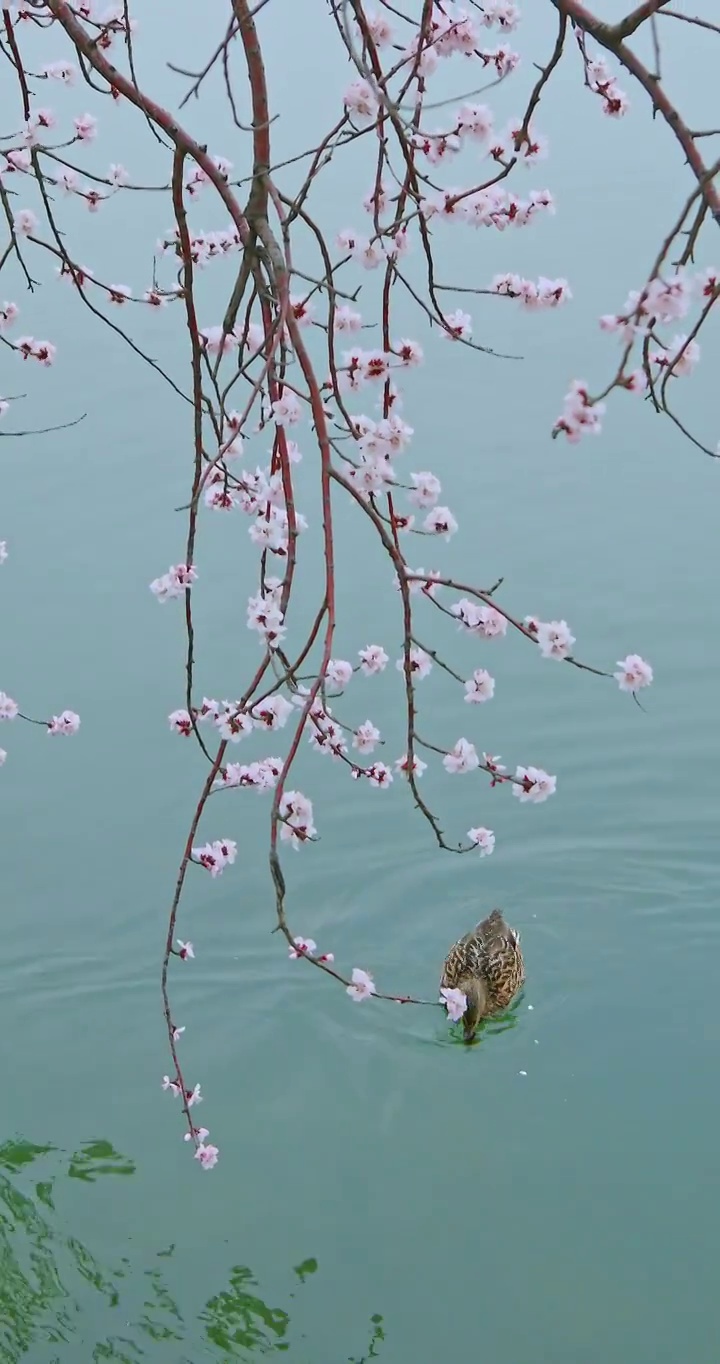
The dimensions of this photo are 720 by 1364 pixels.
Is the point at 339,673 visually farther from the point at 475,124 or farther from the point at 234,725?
the point at 475,124

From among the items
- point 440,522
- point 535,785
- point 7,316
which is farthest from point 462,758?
point 7,316

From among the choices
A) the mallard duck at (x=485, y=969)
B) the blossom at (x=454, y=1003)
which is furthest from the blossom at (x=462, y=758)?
the mallard duck at (x=485, y=969)

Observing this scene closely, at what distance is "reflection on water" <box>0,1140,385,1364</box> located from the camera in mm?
3281

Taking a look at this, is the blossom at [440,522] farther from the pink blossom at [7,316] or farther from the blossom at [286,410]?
the pink blossom at [7,316]

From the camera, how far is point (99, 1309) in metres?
3.40

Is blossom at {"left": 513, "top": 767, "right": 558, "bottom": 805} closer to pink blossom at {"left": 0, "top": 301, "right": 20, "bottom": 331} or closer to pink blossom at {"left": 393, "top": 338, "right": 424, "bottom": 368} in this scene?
pink blossom at {"left": 393, "top": 338, "right": 424, "bottom": 368}

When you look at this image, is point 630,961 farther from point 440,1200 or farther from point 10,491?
point 10,491

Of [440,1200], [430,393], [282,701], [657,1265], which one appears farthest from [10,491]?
[282,701]

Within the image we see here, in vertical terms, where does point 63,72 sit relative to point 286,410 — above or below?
above

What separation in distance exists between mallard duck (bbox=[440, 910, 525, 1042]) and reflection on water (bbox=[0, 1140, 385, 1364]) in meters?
1.00

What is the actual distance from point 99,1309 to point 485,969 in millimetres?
1455

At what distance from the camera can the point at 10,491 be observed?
6.80m

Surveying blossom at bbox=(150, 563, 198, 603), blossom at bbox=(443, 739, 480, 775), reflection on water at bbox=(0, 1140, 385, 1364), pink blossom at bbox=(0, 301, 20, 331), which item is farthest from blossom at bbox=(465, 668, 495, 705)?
reflection on water at bbox=(0, 1140, 385, 1364)

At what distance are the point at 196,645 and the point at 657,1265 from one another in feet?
9.22
